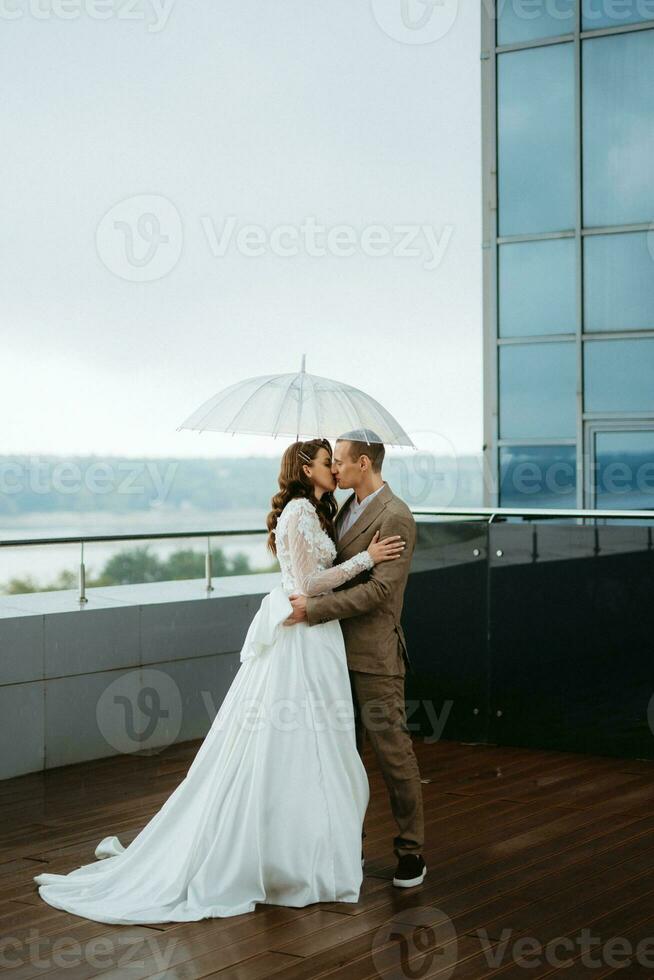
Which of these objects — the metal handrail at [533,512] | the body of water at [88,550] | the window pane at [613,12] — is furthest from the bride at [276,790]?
the window pane at [613,12]

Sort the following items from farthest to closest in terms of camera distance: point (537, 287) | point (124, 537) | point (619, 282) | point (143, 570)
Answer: point (537, 287), point (619, 282), point (143, 570), point (124, 537)

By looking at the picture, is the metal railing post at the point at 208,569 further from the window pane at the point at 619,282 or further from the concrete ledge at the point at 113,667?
the window pane at the point at 619,282

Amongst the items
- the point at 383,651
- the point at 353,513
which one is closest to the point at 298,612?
the point at 383,651

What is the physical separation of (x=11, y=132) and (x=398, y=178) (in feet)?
55.0

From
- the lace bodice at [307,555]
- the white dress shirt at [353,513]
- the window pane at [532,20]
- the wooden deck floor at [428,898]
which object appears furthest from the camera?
the window pane at [532,20]

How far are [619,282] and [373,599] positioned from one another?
22.3 ft

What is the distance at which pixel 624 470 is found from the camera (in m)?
10.4

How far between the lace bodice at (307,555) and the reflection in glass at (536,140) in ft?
22.5

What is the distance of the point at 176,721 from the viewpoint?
23.1 ft

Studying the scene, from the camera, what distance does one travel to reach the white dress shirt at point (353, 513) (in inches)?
177

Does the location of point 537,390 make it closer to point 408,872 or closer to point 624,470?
point 624,470

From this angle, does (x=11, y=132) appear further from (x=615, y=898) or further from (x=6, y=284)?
(x=615, y=898)

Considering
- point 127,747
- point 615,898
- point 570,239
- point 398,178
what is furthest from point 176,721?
point 398,178

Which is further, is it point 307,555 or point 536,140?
point 536,140
